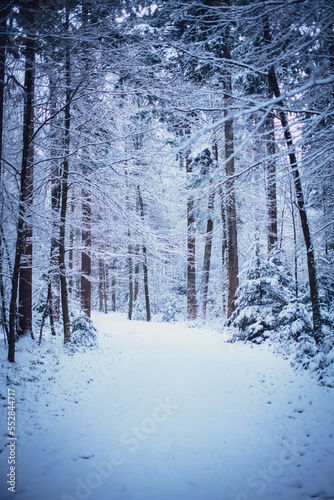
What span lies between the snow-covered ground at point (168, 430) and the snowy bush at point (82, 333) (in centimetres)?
131

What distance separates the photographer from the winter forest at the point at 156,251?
122 inches

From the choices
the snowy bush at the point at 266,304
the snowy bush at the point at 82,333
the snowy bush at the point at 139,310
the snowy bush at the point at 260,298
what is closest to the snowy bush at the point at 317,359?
the snowy bush at the point at 266,304

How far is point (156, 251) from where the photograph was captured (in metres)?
7.78

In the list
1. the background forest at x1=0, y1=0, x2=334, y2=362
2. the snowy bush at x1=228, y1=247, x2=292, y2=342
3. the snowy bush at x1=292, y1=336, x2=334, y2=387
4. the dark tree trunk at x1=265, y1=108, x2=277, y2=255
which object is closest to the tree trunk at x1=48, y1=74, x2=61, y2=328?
the background forest at x1=0, y1=0, x2=334, y2=362

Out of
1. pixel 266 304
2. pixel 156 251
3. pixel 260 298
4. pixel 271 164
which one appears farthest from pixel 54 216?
pixel 266 304

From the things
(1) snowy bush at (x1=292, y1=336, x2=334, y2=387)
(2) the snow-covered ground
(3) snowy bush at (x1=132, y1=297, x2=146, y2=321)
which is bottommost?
(3) snowy bush at (x1=132, y1=297, x2=146, y2=321)

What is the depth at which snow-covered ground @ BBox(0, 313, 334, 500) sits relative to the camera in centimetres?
288

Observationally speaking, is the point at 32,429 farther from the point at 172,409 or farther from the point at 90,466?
the point at 172,409

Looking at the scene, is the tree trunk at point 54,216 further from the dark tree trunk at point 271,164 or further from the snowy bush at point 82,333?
the dark tree trunk at point 271,164

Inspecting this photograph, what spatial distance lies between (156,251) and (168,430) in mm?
4765

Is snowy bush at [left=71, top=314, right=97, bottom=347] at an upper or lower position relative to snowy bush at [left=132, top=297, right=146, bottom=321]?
upper

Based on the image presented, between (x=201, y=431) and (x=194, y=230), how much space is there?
11.8 meters

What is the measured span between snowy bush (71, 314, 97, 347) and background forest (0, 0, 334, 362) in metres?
0.10

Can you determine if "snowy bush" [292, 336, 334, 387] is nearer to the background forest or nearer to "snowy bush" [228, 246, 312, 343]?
the background forest
